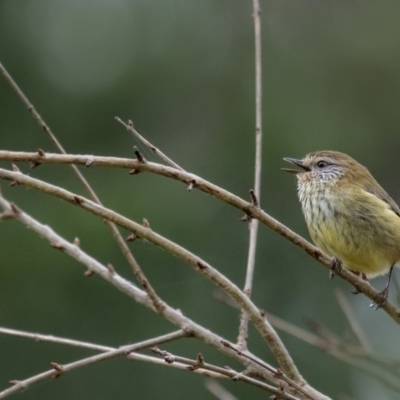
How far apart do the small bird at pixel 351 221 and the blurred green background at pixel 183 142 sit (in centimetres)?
456

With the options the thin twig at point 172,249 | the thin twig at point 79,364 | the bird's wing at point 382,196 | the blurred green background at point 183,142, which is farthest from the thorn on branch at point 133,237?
the blurred green background at point 183,142

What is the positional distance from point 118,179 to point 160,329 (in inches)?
105

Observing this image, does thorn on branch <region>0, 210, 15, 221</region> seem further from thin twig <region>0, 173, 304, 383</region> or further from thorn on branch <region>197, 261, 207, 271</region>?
thorn on branch <region>197, 261, 207, 271</region>

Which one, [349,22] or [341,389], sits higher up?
[349,22]

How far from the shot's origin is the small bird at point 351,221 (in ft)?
19.9

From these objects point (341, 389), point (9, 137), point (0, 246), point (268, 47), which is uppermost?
point (268, 47)

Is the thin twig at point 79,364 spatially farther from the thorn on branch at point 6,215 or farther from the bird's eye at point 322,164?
the bird's eye at point 322,164

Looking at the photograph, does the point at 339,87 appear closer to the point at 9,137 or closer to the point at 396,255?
the point at 9,137

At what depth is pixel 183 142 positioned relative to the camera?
15.1 metres

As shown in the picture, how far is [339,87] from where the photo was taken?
1755 cm

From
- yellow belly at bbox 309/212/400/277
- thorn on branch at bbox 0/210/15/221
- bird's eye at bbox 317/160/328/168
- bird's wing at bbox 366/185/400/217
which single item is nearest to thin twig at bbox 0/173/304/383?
thorn on branch at bbox 0/210/15/221

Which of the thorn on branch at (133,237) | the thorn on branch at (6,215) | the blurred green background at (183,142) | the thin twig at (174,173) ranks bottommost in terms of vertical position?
the blurred green background at (183,142)

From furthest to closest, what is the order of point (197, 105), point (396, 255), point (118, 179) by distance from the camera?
point (197, 105) < point (118, 179) < point (396, 255)

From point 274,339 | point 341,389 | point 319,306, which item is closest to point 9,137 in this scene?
point 319,306
